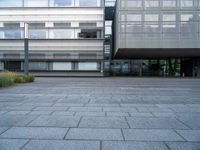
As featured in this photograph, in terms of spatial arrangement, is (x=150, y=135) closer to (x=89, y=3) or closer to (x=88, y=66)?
(x=88, y=66)

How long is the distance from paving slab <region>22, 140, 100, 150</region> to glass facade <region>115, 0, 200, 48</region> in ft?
90.6

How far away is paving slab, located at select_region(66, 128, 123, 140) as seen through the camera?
5672 mm

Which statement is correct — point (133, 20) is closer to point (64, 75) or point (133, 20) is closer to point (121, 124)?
point (64, 75)

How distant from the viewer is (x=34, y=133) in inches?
237

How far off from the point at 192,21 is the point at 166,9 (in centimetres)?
388

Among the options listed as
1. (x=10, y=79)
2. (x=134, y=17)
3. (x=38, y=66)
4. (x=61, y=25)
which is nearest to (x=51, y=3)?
(x=61, y=25)

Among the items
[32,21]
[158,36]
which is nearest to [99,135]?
[158,36]

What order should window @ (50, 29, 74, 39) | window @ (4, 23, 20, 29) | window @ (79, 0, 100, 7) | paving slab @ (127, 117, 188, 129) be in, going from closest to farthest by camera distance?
1. paving slab @ (127, 117, 188, 129)
2. window @ (50, 29, 74, 39)
3. window @ (79, 0, 100, 7)
4. window @ (4, 23, 20, 29)

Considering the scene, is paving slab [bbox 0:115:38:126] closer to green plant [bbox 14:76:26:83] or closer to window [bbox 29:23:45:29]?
green plant [bbox 14:76:26:83]

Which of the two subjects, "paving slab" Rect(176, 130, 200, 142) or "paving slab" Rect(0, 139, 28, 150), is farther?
"paving slab" Rect(176, 130, 200, 142)

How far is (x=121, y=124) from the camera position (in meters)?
7.00

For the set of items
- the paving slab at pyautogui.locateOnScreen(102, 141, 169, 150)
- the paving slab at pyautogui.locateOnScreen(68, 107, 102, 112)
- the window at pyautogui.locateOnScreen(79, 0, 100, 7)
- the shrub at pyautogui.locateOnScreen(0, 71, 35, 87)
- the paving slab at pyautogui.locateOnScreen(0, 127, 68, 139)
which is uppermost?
the window at pyautogui.locateOnScreen(79, 0, 100, 7)

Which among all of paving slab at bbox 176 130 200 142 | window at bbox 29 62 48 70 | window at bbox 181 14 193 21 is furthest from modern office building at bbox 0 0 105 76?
paving slab at bbox 176 130 200 142

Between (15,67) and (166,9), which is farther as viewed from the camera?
(15,67)
